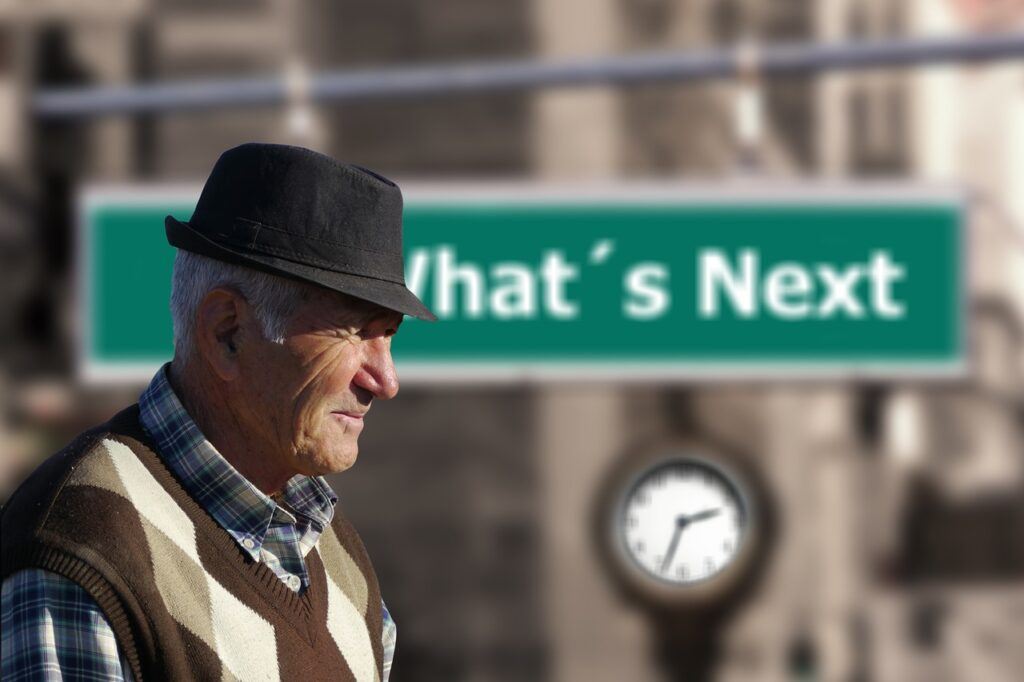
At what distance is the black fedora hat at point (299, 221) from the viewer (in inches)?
51.0

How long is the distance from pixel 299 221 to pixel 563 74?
11.7ft

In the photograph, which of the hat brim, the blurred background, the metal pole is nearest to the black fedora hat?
the hat brim

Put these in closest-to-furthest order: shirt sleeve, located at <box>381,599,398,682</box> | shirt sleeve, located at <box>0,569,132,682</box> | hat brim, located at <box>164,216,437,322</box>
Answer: shirt sleeve, located at <box>0,569,132,682</box> → hat brim, located at <box>164,216,437,322</box> → shirt sleeve, located at <box>381,599,398,682</box>

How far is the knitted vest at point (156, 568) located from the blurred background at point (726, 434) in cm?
389

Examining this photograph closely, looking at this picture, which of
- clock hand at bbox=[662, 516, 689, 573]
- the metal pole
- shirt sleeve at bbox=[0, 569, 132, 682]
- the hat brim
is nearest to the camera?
shirt sleeve at bbox=[0, 569, 132, 682]

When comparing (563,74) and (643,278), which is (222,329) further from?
(563,74)

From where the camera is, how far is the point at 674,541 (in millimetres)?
5203

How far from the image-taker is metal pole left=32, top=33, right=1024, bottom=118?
468 centimetres

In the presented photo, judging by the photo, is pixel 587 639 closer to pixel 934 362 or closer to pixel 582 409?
pixel 582 409

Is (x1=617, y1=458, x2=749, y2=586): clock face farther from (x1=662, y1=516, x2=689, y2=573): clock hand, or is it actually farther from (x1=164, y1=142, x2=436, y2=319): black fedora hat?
(x1=164, y1=142, x2=436, y2=319): black fedora hat

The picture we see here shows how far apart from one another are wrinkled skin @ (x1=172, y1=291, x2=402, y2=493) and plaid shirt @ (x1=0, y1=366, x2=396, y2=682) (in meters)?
0.03

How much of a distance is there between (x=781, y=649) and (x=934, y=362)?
1.28 m

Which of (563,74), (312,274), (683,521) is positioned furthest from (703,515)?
(312,274)

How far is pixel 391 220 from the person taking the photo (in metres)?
1.34
